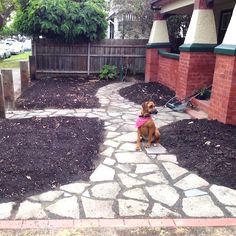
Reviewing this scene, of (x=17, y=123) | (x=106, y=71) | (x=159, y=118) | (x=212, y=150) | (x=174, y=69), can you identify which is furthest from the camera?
(x=106, y=71)

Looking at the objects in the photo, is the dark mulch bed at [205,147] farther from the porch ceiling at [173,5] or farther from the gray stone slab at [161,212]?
the porch ceiling at [173,5]

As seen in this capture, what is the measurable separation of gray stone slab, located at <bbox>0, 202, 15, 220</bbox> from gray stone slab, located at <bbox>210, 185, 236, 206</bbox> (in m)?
2.46

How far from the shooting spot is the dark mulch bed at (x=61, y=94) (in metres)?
8.38

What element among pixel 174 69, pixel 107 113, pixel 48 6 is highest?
pixel 48 6

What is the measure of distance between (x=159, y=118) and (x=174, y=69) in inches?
126

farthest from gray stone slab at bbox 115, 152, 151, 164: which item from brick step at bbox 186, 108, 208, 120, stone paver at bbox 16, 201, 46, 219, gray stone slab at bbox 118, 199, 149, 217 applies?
brick step at bbox 186, 108, 208, 120

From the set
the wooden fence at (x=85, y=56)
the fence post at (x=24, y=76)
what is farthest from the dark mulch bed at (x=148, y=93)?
the fence post at (x=24, y=76)

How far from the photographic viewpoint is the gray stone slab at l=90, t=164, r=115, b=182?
4.15 metres

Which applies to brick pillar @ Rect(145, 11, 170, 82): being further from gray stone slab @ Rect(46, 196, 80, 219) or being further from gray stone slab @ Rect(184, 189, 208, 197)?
gray stone slab @ Rect(46, 196, 80, 219)

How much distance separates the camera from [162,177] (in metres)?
4.25

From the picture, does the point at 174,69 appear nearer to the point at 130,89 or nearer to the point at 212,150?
the point at 130,89

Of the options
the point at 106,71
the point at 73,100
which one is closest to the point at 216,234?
the point at 73,100

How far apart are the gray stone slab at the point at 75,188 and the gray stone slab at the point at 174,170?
4.13 feet

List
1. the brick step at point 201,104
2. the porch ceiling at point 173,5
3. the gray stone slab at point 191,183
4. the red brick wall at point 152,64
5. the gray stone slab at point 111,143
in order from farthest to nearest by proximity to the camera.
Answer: the red brick wall at point 152,64 < the porch ceiling at point 173,5 < the brick step at point 201,104 < the gray stone slab at point 111,143 < the gray stone slab at point 191,183
